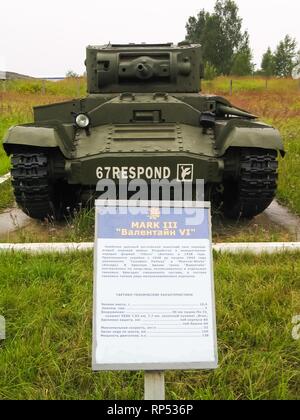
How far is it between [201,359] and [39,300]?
177 cm

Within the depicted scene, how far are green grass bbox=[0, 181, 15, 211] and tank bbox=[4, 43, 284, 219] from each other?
124 centimetres

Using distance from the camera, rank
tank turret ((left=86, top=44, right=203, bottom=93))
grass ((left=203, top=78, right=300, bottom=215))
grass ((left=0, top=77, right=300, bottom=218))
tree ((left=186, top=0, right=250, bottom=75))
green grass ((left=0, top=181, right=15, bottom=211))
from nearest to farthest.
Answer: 1. tank turret ((left=86, top=44, right=203, bottom=93))
2. green grass ((left=0, top=181, right=15, bottom=211))
3. grass ((left=203, top=78, right=300, bottom=215))
4. grass ((left=0, top=77, right=300, bottom=218))
5. tree ((left=186, top=0, right=250, bottom=75))

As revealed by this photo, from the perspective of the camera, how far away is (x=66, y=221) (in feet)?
21.4

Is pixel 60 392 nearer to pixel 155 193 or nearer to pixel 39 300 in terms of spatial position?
pixel 39 300

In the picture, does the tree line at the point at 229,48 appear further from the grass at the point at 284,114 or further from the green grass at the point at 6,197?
the green grass at the point at 6,197

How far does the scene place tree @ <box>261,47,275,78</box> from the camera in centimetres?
4588

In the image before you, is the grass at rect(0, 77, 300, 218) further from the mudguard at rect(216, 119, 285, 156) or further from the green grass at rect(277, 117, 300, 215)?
the mudguard at rect(216, 119, 285, 156)

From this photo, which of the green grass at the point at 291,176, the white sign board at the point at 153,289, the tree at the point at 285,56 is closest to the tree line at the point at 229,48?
the tree at the point at 285,56

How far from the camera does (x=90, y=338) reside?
133 inches

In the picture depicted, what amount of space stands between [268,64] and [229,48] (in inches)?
206

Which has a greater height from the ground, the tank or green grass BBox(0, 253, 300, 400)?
the tank

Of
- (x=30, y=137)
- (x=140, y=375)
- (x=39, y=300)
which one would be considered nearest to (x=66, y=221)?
(x=30, y=137)

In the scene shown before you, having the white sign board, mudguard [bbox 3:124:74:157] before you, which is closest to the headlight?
mudguard [bbox 3:124:74:157]

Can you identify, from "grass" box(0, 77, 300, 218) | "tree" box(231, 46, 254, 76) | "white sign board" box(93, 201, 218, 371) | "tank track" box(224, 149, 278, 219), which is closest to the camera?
"white sign board" box(93, 201, 218, 371)
